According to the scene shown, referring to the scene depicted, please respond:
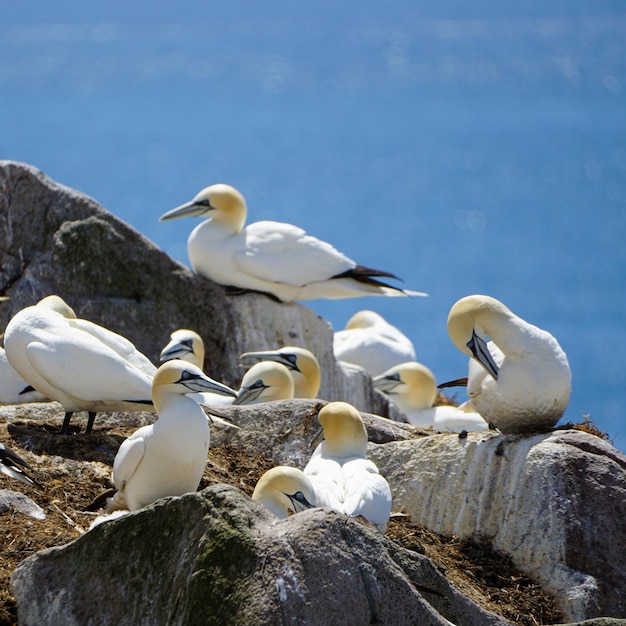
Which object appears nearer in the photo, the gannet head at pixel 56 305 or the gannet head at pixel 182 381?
the gannet head at pixel 182 381

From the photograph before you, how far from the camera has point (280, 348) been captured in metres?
10.3

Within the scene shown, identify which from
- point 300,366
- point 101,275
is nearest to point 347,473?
point 300,366

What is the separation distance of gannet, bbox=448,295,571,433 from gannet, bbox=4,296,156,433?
162 centimetres

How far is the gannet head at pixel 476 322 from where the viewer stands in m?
6.62

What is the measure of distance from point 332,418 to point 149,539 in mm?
2343

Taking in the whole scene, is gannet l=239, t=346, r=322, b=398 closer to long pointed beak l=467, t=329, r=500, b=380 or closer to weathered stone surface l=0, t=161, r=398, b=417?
weathered stone surface l=0, t=161, r=398, b=417

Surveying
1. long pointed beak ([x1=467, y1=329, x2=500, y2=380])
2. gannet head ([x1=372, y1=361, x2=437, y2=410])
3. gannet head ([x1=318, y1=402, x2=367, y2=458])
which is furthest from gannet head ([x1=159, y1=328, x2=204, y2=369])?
gannet head ([x1=372, y1=361, x2=437, y2=410])

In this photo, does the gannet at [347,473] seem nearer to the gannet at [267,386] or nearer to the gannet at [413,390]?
the gannet at [267,386]

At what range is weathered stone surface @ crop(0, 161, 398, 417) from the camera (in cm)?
977

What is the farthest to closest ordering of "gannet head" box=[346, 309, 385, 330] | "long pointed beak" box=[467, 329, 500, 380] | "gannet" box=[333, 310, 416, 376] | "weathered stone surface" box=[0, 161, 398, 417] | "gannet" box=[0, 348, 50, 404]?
"gannet head" box=[346, 309, 385, 330]
"gannet" box=[333, 310, 416, 376]
"weathered stone surface" box=[0, 161, 398, 417]
"gannet" box=[0, 348, 50, 404]
"long pointed beak" box=[467, 329, 500, 380]

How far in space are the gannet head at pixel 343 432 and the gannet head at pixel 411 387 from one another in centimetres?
536

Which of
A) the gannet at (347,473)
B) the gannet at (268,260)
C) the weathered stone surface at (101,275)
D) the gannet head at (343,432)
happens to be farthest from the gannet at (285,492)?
the gannet at (268,260)

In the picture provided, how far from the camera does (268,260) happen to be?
1030 cm

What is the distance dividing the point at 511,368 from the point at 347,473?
1.03 m
